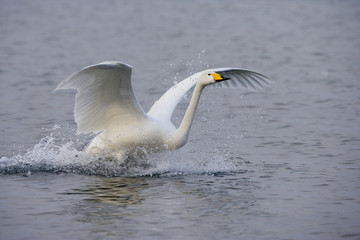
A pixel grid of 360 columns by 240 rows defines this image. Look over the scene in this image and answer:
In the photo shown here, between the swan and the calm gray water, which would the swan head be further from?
the calm gray water

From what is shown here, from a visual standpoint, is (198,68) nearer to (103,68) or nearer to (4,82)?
(4,82)

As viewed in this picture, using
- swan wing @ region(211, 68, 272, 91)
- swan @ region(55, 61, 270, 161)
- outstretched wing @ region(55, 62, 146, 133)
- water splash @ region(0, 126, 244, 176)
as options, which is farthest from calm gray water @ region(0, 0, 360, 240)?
swan wing @ region(211, 68, 272, 91)

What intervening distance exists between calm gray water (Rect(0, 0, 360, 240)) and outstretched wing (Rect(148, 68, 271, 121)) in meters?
0.76

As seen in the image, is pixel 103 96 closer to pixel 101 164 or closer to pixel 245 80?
pixel 101 164

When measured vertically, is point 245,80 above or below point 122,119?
above

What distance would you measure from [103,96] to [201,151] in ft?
8.09

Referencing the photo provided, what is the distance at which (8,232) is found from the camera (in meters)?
8.59

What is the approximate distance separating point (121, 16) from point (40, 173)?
2532 cm

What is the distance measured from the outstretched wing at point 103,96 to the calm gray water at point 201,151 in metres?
0.68

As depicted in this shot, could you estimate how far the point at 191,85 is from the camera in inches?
489

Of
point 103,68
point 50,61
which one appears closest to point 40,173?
point 103,68

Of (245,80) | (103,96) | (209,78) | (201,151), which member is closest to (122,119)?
(103,96)

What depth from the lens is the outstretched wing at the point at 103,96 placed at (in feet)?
33.2

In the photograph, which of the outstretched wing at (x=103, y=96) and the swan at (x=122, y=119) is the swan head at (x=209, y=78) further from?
the outstretched wing at (x=103, y=96)
